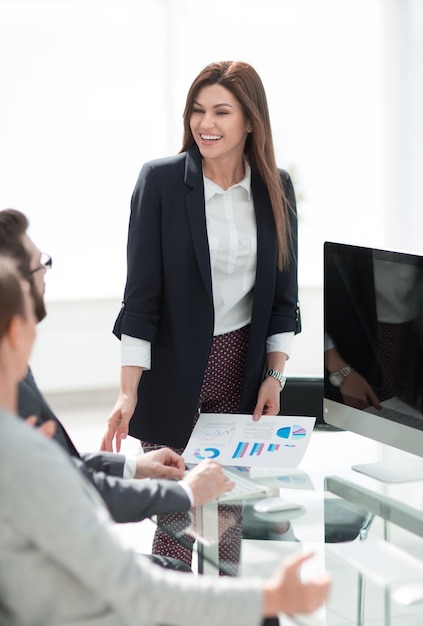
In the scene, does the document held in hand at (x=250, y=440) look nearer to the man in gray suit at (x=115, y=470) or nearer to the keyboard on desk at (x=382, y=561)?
the man in gray suit at (x=115, y=470)

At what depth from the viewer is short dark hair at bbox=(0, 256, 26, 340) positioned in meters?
1.37

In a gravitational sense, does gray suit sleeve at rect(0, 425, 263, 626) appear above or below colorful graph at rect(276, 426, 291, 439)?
above

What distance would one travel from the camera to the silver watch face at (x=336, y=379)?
247 cm

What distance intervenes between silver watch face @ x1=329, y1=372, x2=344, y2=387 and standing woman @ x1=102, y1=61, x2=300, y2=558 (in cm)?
23

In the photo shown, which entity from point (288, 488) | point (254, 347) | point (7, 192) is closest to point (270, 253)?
point (254, 347)

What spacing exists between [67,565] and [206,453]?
3.49 ft

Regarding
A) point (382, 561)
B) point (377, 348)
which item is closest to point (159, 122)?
point (377, 348)

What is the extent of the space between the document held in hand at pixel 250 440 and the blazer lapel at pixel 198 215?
0.35m

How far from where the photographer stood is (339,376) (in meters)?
2.48

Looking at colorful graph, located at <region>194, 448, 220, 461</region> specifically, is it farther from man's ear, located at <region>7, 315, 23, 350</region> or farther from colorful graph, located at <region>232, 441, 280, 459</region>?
man's ear, located at <region>7, 315, 23, 350</region>

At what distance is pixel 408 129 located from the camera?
22.7ft

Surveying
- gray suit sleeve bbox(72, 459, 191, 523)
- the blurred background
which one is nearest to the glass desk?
gray suit sleeve bbox(72, 459, 191, 523)

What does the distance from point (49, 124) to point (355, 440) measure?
12.9ft

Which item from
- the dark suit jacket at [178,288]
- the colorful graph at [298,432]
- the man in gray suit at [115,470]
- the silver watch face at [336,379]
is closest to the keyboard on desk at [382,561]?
the man in gray suit at [115,470]
